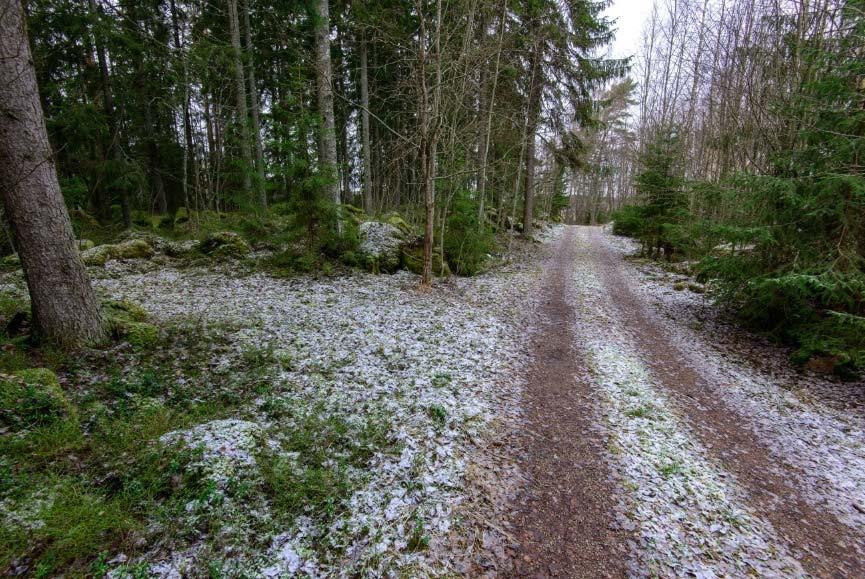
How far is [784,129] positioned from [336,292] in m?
12.6

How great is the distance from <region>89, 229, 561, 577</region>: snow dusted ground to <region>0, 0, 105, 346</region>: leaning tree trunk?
6.37ft

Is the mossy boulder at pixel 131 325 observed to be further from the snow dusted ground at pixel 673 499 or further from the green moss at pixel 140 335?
the snow dusted ground at pixel 673 499

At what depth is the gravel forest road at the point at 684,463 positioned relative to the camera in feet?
10.5

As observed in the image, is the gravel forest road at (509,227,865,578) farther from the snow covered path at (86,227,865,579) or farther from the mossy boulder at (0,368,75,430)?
the mossy boulder at (0,368,75,430)

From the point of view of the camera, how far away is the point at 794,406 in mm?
5602

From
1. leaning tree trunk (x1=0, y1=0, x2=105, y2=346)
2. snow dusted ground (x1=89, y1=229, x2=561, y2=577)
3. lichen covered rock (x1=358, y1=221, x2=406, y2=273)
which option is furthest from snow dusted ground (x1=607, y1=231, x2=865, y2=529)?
leaning tree trunk (x1=0, y1=0, x2=105, y2=346)

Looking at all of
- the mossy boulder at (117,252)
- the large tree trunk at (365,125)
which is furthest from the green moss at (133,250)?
the large tree trunk at (365,125)

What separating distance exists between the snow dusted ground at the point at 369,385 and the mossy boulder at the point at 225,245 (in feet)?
4.72

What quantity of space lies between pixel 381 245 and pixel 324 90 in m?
4.73

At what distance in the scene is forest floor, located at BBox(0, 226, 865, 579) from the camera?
116 inches

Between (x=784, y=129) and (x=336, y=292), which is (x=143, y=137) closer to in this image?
(x=336, y=292)

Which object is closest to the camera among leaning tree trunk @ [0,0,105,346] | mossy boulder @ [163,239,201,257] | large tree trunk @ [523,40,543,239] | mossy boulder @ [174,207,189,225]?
leaning tree trunk @ [0,0,105,346]

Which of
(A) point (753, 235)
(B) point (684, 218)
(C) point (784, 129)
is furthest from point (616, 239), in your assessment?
(A) point (753, 235)

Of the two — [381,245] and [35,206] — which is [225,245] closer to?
[381,245]
